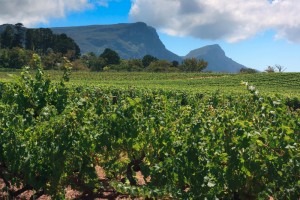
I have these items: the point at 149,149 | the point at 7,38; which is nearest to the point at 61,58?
the point at 7,38

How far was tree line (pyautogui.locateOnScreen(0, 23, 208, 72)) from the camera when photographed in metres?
91.7

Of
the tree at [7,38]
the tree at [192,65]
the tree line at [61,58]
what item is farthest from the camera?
the tree at [7,38]

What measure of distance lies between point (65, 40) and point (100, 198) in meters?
129

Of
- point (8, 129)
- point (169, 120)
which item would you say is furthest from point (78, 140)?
point (169, 120)

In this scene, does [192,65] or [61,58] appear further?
[192,65]

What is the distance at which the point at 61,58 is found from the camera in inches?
4016

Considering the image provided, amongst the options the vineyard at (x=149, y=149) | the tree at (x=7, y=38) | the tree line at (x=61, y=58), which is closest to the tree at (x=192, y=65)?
the tree line at (x=61, y=58)

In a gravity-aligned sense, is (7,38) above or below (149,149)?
above

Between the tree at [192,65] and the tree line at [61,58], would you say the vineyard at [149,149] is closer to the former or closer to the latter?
the tree line at [61,58]

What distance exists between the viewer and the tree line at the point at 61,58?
91.7 meters

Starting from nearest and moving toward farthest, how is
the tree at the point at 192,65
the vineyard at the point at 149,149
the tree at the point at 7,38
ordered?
1. the vineyard at the point at 149,149
2. the tree at the point at 192,65
3. the tree at the point at 7,38

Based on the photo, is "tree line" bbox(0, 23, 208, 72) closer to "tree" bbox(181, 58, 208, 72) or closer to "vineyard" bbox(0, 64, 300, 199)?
"tree" bbox(181, 58, 208, 72)

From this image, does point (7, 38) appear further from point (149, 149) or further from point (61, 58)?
point (149, 149)

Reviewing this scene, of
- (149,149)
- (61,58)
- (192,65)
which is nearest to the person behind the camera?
(149,149)
